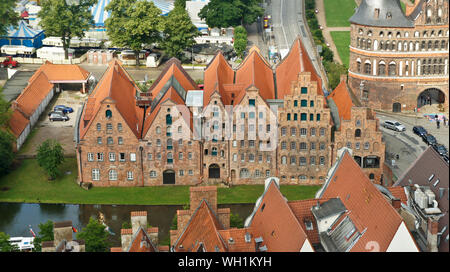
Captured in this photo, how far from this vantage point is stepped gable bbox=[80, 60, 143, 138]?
100000 mm

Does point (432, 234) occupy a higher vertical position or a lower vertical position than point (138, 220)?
higher

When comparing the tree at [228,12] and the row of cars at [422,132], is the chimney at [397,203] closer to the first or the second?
the row of cars at [422,132]

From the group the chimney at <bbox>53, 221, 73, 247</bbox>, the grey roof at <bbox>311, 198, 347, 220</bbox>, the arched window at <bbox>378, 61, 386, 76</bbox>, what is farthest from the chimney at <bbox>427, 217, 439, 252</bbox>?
the arched window at <bbox>378, 61, 386, 76</bbox>

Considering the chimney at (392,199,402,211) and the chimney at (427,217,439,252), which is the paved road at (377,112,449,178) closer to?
the chimney at (392,199,402,211)

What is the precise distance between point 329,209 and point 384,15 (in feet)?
238

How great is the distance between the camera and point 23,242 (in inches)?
3221

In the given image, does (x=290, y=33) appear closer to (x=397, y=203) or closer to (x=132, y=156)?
(x=132, y=156)

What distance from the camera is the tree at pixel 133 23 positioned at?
492 feet

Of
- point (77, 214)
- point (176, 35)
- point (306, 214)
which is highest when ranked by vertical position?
point (176, 35)

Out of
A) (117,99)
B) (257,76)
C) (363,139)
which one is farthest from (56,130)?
(363,139)

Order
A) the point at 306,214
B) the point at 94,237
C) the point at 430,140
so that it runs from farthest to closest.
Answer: the point at 430,140, the point at 94,237, the point at 306,214

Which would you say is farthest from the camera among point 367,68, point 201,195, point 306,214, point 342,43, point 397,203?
point 342,43

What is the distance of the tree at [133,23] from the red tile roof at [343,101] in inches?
2120

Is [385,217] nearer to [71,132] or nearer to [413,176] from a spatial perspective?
[413,176]
